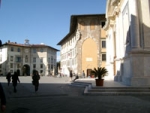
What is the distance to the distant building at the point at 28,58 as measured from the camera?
78188 mm

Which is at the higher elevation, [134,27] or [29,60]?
[29,60]

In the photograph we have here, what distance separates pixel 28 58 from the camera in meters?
82.6

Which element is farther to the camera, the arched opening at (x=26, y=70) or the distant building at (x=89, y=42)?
the arched opening at (x=26, y=70)

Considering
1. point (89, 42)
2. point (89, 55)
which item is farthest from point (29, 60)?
point (89, 55)

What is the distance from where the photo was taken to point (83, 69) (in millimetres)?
44438

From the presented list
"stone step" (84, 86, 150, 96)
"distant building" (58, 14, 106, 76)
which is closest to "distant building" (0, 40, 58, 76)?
"distant building" (58, 14, 106, 76)

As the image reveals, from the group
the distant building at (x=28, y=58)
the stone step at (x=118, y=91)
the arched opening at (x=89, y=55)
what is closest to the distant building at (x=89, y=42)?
the arched opening at (x=89, y=55)

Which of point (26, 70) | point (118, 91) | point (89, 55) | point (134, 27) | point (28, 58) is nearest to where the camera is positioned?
point (118, 91)

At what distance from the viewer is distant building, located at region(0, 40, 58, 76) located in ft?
257

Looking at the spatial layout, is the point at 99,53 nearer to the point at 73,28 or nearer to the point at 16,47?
the point at 73,28

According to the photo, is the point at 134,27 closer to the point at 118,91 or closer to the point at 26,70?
the point at 118,91

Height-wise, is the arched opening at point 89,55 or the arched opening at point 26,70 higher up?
the arched opening at point 89,55

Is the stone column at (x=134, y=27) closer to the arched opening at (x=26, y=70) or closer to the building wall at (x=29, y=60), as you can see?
the building wall at (x=29, y=60)

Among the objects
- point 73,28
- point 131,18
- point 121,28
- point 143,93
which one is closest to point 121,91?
point 143,93
